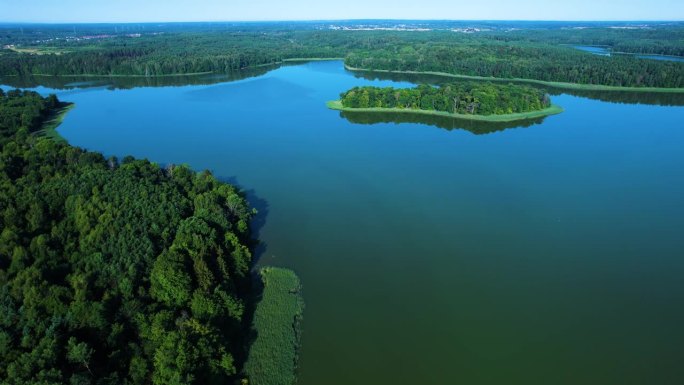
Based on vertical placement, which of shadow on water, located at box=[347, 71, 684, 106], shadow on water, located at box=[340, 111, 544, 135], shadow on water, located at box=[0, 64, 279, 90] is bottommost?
shadow on water, located at box=[340, 111, 544, 135]

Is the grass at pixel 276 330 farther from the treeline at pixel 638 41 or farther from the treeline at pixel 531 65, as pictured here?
the treeline at pixel 638 41

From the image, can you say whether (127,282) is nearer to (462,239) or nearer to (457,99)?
(462,239)

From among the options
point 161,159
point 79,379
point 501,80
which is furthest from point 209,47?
point 79,379

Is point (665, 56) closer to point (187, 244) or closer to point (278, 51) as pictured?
point (278, 51)

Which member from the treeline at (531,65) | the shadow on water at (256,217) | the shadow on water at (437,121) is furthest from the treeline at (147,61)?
the shadow on water at (256,217)

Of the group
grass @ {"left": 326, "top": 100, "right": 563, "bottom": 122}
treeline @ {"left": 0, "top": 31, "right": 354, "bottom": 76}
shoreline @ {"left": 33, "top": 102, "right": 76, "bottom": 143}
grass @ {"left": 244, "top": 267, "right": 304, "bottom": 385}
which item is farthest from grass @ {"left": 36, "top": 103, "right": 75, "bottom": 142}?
grass @ {"left": 244, "top": 267, "right": 304, "bottom": 385}

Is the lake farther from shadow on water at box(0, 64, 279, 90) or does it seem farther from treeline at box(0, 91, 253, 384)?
shadow on water at box(0, 64, 279, 90)
